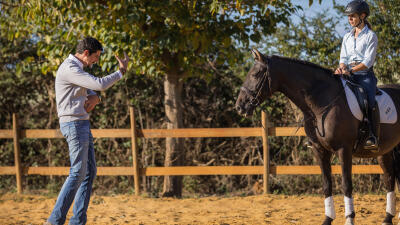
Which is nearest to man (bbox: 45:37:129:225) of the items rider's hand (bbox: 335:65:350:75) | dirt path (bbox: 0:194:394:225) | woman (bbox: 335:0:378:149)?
dirt path (bbox: 0:194:394:225)

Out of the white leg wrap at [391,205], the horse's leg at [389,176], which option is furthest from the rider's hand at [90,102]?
the white leg wrap at [391,205]

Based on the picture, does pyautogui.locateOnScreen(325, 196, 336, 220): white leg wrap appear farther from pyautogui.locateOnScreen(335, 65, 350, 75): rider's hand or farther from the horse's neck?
pyautogui.locateOnScreen(335, 65, 350, 75): rider's hand

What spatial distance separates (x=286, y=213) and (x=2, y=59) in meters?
7.42

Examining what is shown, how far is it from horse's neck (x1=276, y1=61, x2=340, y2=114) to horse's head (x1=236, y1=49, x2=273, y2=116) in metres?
0.17

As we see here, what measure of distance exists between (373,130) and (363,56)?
0.86 metres

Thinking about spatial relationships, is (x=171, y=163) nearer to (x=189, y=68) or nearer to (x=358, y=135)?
(x=189, y=68)

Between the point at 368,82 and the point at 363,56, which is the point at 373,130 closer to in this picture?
the point at 368,82

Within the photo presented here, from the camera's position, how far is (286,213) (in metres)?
6.30

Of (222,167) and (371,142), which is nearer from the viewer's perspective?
(371,142)

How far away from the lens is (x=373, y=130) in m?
4.88

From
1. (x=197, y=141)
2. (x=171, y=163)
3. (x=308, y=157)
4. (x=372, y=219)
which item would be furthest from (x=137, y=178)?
(x=372, y=219)

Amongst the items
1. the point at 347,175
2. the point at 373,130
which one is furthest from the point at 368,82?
the point at 347,175

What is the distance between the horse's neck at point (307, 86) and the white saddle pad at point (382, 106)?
147 millimetres

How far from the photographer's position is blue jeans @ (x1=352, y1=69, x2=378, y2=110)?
486 centimetres
